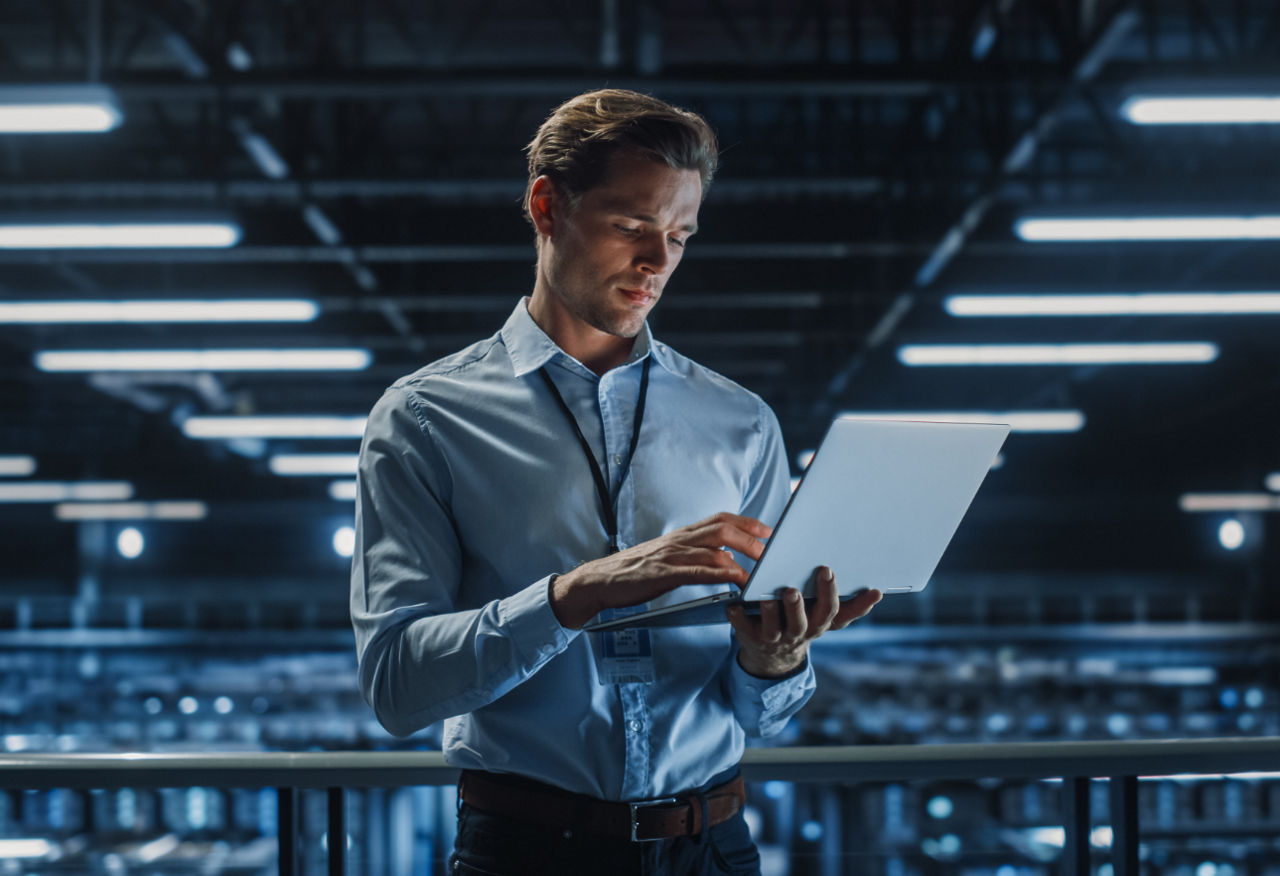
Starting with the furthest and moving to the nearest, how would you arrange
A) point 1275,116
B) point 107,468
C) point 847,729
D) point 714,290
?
point 107,468 < point 714,290 < point 847,729 < point 1275,116

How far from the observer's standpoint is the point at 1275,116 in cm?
384

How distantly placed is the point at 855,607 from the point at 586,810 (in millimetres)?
315

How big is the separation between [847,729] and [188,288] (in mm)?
6551

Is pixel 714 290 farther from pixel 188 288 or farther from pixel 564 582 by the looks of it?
pixel 564 582

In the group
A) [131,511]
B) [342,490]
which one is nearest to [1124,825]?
[342,490]

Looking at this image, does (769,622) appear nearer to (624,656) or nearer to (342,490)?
(624,656)

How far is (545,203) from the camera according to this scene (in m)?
1.11

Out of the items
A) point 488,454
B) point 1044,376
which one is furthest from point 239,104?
point 1044,376

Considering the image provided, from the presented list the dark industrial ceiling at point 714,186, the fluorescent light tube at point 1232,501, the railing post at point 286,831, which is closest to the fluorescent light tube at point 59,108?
the dark industrial ceiling at point 714,186

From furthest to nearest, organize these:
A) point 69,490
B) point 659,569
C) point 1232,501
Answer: point 1232,501 < point 69,490 < point 659,569

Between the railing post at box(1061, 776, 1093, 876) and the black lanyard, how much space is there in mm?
946

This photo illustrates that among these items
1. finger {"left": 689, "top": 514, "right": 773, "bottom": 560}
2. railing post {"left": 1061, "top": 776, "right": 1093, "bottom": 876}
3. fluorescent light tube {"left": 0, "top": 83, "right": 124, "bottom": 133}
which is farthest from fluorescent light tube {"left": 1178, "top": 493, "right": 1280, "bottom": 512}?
finger {"left": 689, "top": 514, "right": 773, "bottom": 560}

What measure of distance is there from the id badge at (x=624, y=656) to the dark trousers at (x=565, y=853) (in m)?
0.15

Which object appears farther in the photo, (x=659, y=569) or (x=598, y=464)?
(x=598, y=464)
